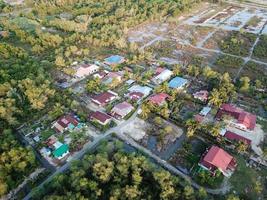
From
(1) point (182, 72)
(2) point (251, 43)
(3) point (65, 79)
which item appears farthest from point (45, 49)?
(2) point (251, 43)

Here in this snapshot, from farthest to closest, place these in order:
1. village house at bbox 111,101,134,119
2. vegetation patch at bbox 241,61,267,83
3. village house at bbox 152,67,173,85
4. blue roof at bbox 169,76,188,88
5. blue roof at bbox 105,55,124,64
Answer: blue roof at bbox 105,55,124,64
vegetation patch at bbox 241,61,267,83
village house at bbox 152,67,173,85
blue roof at bbox 169,76,188,88
village house at bbox 111,101,134,119

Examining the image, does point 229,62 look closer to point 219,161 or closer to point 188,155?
point 188,155

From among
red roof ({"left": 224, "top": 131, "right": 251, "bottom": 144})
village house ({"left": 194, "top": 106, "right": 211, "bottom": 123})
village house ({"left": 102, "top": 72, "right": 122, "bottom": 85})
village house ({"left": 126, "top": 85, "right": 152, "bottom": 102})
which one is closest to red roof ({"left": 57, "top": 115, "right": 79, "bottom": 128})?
village house ({"left": 126, "top": 85, "right": 152, "bottom": 102})

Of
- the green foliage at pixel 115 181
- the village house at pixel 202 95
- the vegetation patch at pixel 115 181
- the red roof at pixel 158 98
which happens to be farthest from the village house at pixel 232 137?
the green foliage at pixel 115 181

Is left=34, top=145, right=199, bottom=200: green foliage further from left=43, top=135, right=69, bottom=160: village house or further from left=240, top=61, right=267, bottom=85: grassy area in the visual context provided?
left=240, top=61, right=267, bottom=85: grassy area

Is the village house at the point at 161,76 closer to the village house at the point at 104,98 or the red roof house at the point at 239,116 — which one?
the village house at the point at 104,98

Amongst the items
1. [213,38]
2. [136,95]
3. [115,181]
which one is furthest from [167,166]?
[213,38]
